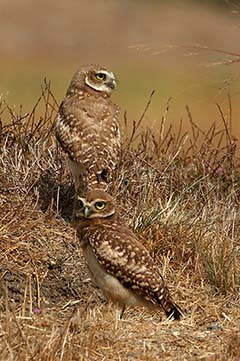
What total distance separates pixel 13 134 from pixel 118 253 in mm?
2374

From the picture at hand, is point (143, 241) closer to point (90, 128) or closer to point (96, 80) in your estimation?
point (90, 128)

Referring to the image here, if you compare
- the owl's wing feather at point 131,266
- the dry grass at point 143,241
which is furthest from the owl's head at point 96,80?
the owl's wing feather at point 131,266

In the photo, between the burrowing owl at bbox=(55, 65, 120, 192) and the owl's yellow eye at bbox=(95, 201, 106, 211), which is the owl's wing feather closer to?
the owl's yellow eye at bbox=(95, 201, 106, 211)

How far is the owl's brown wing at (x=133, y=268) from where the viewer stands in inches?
298

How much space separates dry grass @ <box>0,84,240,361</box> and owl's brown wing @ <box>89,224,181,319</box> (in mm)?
174

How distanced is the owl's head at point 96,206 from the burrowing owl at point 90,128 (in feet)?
3.17

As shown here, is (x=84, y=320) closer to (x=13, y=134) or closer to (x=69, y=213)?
(x=69, y=213)

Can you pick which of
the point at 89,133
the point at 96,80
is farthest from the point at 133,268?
the point at 96,80

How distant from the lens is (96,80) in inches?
382

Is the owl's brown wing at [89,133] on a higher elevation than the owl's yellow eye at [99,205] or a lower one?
lower

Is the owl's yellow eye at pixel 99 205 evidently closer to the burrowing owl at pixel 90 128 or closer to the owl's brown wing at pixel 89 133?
the burrowing owl at pixel 90 128

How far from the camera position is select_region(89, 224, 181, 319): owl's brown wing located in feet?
24.8

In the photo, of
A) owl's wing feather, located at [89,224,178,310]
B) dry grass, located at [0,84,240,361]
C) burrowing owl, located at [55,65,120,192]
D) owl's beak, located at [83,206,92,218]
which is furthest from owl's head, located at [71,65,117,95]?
owl's wing feather, located at [89,224,178,310]

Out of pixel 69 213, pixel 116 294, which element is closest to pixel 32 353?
pixel 116 294
